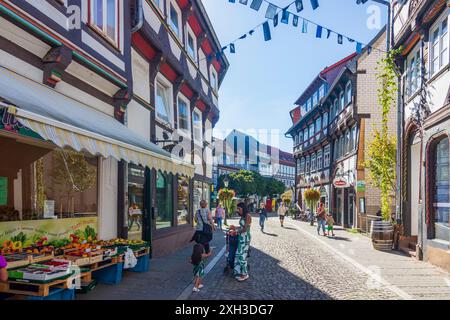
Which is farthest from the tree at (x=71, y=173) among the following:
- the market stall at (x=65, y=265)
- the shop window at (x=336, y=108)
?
the shop window at (x=336, y=108)

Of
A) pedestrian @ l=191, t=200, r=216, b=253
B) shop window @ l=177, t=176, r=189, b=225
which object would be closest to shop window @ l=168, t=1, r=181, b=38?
shop window @ l=177, t=176, r=189, b=225

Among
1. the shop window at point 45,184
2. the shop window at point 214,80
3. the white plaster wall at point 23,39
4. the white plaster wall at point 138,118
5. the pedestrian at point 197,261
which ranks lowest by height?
the pedestrian at point 197,261

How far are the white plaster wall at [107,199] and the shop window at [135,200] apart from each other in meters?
0.65

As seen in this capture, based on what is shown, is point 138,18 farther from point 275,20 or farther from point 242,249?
point 242,249

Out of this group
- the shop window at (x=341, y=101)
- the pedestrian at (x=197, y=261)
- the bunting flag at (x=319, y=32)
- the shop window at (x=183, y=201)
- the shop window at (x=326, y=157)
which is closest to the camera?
the pedestrian at (x=197, y=261)

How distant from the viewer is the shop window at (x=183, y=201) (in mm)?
14458

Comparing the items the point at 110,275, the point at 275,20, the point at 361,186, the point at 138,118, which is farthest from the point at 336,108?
the point at 110,275

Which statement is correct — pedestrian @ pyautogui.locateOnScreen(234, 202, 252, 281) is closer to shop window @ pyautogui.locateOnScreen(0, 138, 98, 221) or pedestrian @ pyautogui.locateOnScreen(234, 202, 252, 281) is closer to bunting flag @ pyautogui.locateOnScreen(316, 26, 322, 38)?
shop window @ pyautogui.locateOnScreen(0, 138, 98, 221)

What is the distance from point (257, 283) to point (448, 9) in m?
8.24

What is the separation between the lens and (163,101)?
44.7ft

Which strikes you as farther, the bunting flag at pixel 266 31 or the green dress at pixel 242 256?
the bunting flag at pixel 266 31

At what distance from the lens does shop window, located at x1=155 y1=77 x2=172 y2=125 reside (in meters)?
13.0

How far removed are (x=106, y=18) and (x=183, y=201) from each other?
7906 millimetres

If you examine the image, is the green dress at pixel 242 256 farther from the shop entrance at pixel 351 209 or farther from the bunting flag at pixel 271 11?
the shop entrance at pixel 351 209
